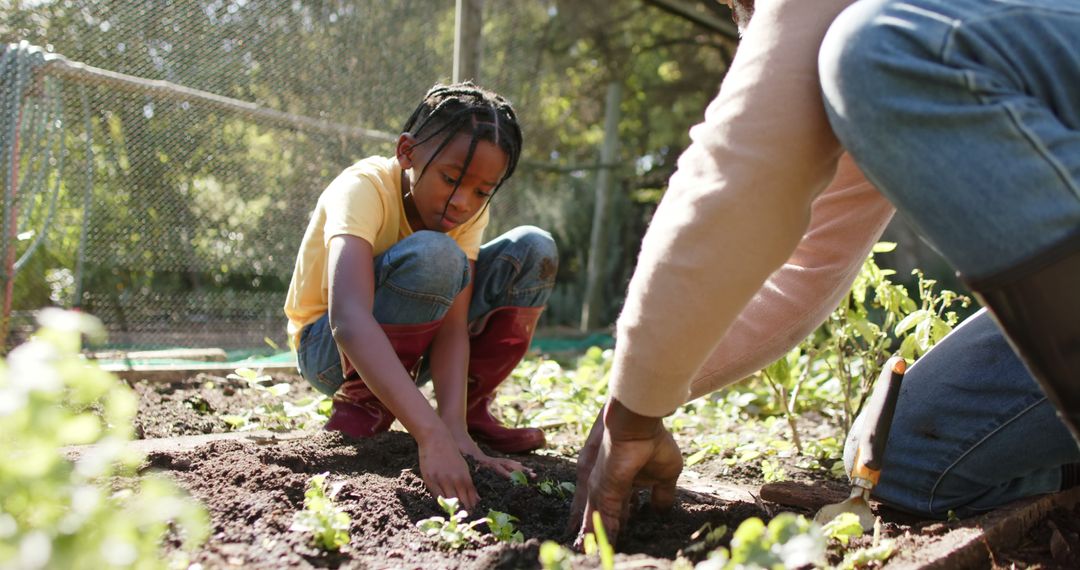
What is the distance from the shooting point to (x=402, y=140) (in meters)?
2.44

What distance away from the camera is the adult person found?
1024mm

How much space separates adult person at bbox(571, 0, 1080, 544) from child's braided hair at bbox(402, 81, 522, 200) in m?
1.12

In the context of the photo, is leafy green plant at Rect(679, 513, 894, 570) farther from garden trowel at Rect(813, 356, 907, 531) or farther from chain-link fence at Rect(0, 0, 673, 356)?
chain-link fence at Rect(0, 0, 673, 356)

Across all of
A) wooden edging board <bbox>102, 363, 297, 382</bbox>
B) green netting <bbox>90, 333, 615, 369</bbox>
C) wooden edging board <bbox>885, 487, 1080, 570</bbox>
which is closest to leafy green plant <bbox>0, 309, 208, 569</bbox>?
wooden edging board <bbox>885, 487, 1080, 570</bbox>

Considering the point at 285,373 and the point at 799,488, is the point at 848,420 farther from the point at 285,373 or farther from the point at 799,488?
the point at 285,373

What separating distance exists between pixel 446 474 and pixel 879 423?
2.74 ft

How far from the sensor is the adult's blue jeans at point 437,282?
2.21 meters

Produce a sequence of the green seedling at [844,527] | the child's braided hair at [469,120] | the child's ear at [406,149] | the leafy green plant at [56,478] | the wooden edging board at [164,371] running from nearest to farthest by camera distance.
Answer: the leafy green plant at [56,478]
the green seedling at [844,527]
the child's braided hair at [469,120]
the child's ear at [406,149]
the wooden edging board at [164,371]

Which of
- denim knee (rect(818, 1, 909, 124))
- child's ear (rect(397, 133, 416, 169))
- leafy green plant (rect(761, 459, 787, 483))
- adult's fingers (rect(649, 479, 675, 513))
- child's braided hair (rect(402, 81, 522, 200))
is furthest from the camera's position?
child's ear (rect(397, 133, 416, 169))

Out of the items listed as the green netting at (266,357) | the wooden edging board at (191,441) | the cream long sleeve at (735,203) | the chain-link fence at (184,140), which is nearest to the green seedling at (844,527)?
the cream long sleeve at (735,203)

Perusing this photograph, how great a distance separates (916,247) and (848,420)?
5.69 m

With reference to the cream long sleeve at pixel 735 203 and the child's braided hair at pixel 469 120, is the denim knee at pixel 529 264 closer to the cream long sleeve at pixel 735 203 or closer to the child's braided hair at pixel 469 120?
the child's braided hair at pixel 469 120

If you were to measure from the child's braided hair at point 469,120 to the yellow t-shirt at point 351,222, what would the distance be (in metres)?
0.13

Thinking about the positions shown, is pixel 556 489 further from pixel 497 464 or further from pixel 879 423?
pixel 879 423
